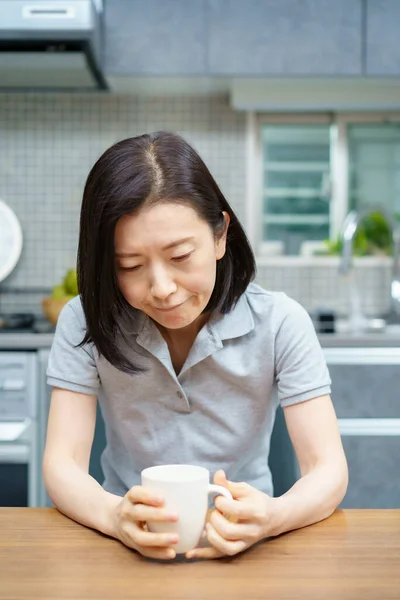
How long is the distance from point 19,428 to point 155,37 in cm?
141

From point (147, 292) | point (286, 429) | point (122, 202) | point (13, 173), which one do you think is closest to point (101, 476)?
point (286, 429)

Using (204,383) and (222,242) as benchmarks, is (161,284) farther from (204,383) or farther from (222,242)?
(204,383)

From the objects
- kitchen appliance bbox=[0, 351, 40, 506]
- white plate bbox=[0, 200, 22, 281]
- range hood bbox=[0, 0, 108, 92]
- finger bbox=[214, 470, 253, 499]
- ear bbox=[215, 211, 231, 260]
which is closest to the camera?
finger bbox=[214, 470, 253, 499]

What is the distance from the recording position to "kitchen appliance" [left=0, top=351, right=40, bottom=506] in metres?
2.28

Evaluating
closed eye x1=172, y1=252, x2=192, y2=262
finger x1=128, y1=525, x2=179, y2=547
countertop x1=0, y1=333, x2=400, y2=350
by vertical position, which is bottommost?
countertop x1=0, y1=333, x2=400, y2=350

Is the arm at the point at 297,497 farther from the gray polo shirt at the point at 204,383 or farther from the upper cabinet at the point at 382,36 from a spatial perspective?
the upper cabinet at the point at 382,36

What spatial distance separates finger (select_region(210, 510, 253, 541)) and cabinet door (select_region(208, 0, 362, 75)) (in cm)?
203

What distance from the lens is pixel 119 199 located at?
3.27 ft

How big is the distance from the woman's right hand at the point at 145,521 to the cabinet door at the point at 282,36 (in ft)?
6.66

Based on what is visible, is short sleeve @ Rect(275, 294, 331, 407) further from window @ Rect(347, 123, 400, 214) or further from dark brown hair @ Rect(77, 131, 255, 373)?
window @ Rect(347, 123, 400, 214)

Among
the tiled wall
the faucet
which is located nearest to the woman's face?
the faucet

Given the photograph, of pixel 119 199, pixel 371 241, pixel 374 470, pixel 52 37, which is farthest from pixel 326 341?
pixel 119 199

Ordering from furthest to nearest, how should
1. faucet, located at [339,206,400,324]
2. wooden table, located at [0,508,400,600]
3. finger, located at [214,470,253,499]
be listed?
1. faucet, located at [339,206,400,324]
2. finger, located at [214,470,253,499]
3. wooden table, located at [0,508,400,600]

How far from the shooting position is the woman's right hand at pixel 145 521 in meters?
0.81
